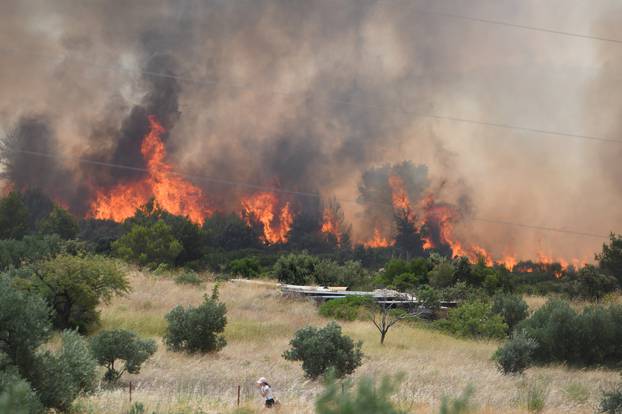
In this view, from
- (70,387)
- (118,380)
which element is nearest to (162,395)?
(70,387)

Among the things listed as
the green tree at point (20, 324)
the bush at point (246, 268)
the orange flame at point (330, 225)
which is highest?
the orange flame at point (330, 225)

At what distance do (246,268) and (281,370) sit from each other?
4070 cm

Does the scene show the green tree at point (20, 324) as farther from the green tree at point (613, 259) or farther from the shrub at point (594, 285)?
the green tree at point (613, 259)

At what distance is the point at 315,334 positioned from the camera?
25969 mm

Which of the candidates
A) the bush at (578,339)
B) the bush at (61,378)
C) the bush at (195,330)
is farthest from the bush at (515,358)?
the bush at (61,378)

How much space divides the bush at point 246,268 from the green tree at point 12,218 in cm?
2808

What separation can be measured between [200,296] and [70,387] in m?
27.9

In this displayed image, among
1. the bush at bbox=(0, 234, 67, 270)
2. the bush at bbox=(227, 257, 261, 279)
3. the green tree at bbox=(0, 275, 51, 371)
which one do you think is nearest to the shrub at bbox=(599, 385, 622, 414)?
the green tree at bbox=(0, 275, 51, 371)

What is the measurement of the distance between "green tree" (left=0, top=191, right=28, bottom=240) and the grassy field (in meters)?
39.1

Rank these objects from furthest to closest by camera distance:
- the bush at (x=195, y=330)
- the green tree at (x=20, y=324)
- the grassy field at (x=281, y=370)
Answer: the bush at (x=195, y=330), the grassy field at (x=281, y=370), the green tree at (x=20, y=324)

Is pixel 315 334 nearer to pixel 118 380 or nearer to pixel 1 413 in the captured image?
pixel 118 380

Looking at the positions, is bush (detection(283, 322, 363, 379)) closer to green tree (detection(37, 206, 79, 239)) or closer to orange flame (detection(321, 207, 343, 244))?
green tree (detection(37, 206, 79, 239))

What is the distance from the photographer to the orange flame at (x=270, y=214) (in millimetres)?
110137

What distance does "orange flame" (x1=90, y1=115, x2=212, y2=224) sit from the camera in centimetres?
→ 11456
